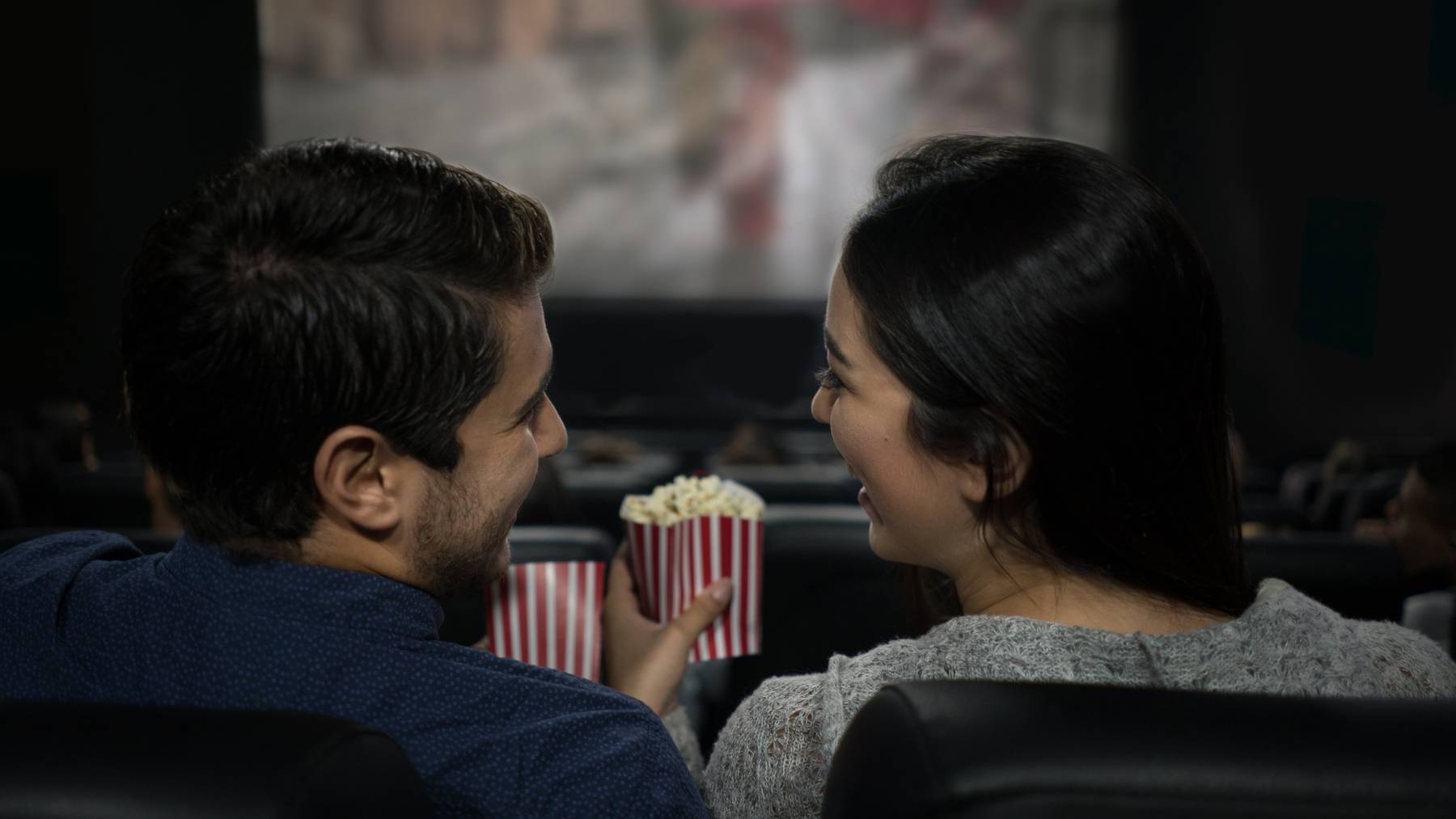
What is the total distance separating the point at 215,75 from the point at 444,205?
379 inches

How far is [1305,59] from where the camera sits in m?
7.67

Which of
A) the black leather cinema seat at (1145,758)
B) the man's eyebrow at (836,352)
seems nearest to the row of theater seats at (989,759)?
the black leather cinema seat at (1145,758)

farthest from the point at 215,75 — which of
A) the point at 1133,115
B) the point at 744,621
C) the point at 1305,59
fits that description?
the point at 744,621

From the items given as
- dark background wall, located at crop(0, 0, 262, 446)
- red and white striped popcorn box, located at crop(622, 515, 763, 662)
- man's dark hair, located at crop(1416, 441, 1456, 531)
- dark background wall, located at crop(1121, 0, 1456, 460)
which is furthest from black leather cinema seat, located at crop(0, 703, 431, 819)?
dark background wall, located at crop(0, 0, 262, 446)

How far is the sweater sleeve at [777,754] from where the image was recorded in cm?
91

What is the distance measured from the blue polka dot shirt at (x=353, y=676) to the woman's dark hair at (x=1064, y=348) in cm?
34

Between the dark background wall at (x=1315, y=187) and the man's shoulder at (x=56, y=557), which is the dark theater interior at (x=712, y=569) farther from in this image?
the dark background wall at (x=1315, y=187)

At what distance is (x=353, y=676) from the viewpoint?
31.7 inches

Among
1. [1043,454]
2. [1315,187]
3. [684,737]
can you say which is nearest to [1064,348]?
[1043,454]

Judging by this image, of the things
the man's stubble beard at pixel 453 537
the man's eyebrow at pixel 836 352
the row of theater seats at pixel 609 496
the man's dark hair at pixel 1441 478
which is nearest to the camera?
the man's stubble beard at pixel 453 537

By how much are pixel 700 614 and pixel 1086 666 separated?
665mm

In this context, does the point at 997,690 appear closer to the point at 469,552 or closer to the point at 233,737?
the point at 233,737

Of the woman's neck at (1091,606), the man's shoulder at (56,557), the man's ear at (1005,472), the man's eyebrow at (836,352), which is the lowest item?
the woman's neck at (1091,606)

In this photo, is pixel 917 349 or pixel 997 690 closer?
pixel 997 690
